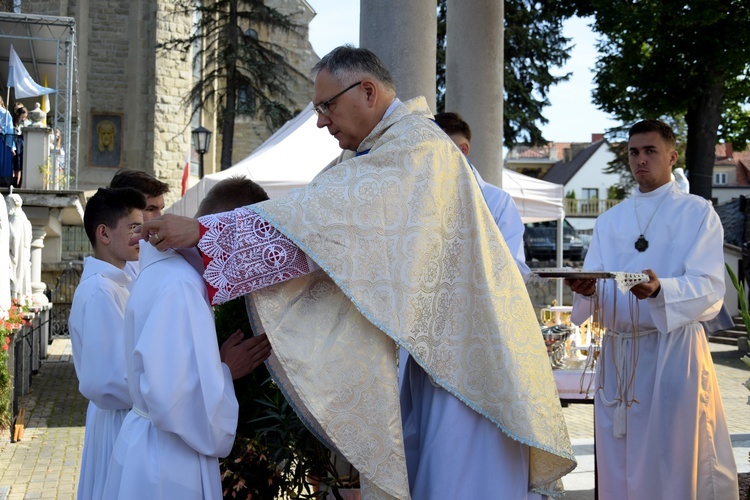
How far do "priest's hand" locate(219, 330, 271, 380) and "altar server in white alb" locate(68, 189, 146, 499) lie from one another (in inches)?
23.6

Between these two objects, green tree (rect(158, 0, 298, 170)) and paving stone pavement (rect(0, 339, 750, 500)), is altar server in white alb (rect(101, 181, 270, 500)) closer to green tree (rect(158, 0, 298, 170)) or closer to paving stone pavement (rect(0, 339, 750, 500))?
paving stone pavement (rect(0, 339, 750, 500))

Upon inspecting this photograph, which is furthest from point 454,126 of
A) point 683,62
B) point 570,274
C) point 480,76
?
point 683,62

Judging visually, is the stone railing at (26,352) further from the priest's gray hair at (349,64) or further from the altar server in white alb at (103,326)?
the priest's gray hair at (349,64)

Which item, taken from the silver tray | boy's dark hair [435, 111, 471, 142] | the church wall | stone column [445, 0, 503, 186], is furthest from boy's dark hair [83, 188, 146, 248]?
the church wall

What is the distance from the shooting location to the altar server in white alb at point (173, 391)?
8.97ft

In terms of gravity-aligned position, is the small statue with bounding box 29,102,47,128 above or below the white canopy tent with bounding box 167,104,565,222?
above

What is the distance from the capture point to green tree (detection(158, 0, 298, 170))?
1235 inches

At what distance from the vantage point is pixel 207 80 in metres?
31.7

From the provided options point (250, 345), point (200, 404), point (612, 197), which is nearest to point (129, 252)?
point (250, 345)

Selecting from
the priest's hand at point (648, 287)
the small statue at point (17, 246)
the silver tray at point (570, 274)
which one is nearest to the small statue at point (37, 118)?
the small statue at point (17, 246)

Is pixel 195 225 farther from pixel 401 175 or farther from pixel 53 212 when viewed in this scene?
pixel 53 212

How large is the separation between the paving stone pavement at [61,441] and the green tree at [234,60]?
18.1 meters

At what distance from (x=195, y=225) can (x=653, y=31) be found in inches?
947

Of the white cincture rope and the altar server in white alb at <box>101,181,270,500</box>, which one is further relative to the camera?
the white cincture rope
